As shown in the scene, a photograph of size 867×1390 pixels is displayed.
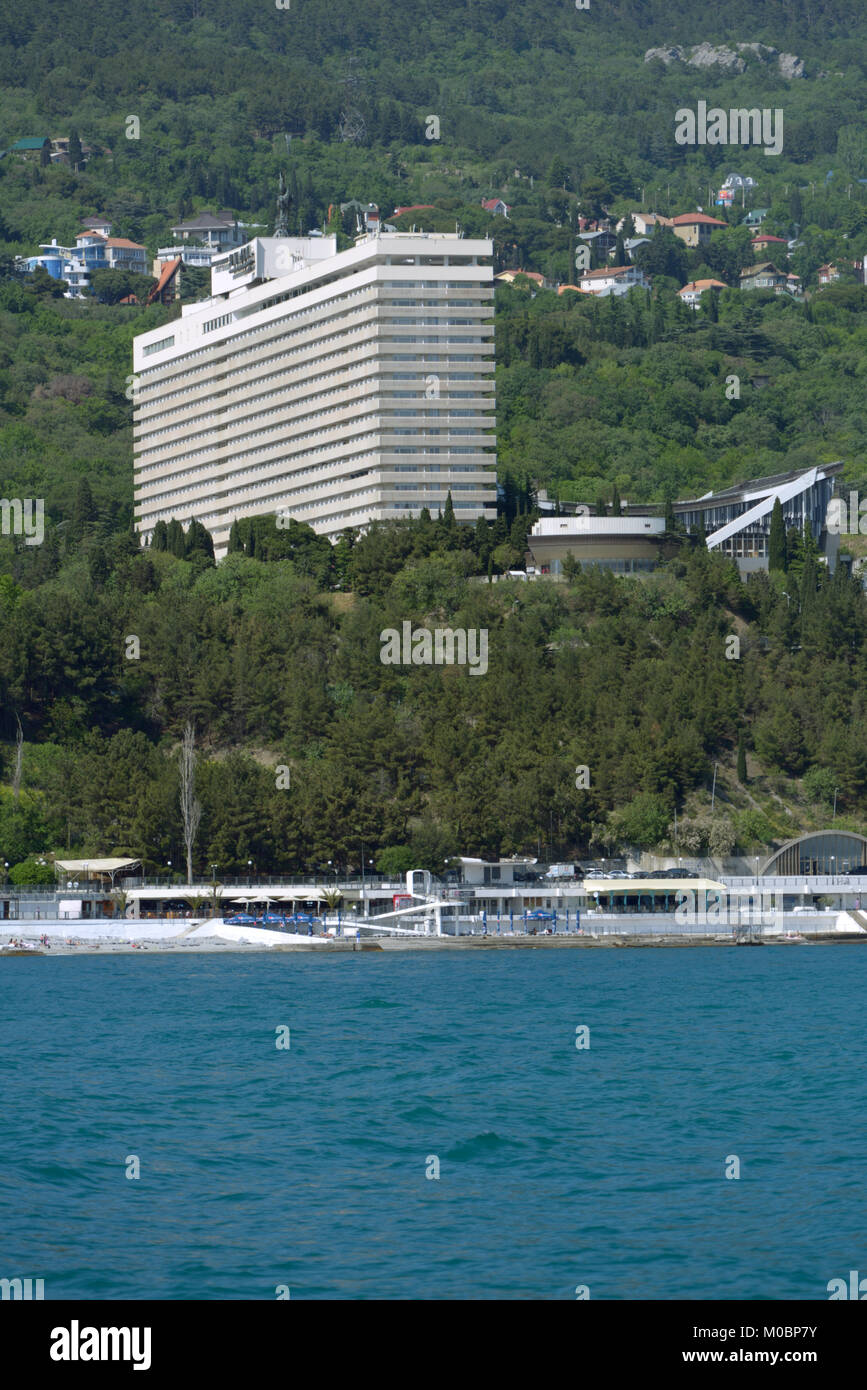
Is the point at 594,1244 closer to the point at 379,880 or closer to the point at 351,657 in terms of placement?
the point at 379,880

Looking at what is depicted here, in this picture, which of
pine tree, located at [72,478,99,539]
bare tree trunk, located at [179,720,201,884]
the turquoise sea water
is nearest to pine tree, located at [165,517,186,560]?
pine tree, located at [72,478,99,539]

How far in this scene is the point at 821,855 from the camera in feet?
387

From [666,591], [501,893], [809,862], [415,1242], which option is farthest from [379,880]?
[415,1242]

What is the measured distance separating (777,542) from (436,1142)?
109 metres

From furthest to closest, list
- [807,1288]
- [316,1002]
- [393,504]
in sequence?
1. [393,504]
2. [316,1002]
3. [807,1288]

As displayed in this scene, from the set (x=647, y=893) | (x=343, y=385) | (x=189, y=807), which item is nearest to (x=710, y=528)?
(x=343, y=385)

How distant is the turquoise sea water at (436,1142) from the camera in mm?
31484

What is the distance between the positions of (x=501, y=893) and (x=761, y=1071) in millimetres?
55757

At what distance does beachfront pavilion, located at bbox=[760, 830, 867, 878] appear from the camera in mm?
117500

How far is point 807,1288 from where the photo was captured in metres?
29.8

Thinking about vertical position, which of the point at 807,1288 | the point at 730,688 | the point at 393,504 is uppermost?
the point at 393,504

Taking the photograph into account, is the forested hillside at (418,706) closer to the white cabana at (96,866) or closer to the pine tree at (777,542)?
the white cabana at (96,866)

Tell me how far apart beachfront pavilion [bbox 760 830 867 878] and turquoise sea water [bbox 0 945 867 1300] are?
41.8m

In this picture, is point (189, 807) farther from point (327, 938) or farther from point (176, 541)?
point (176, 541)
